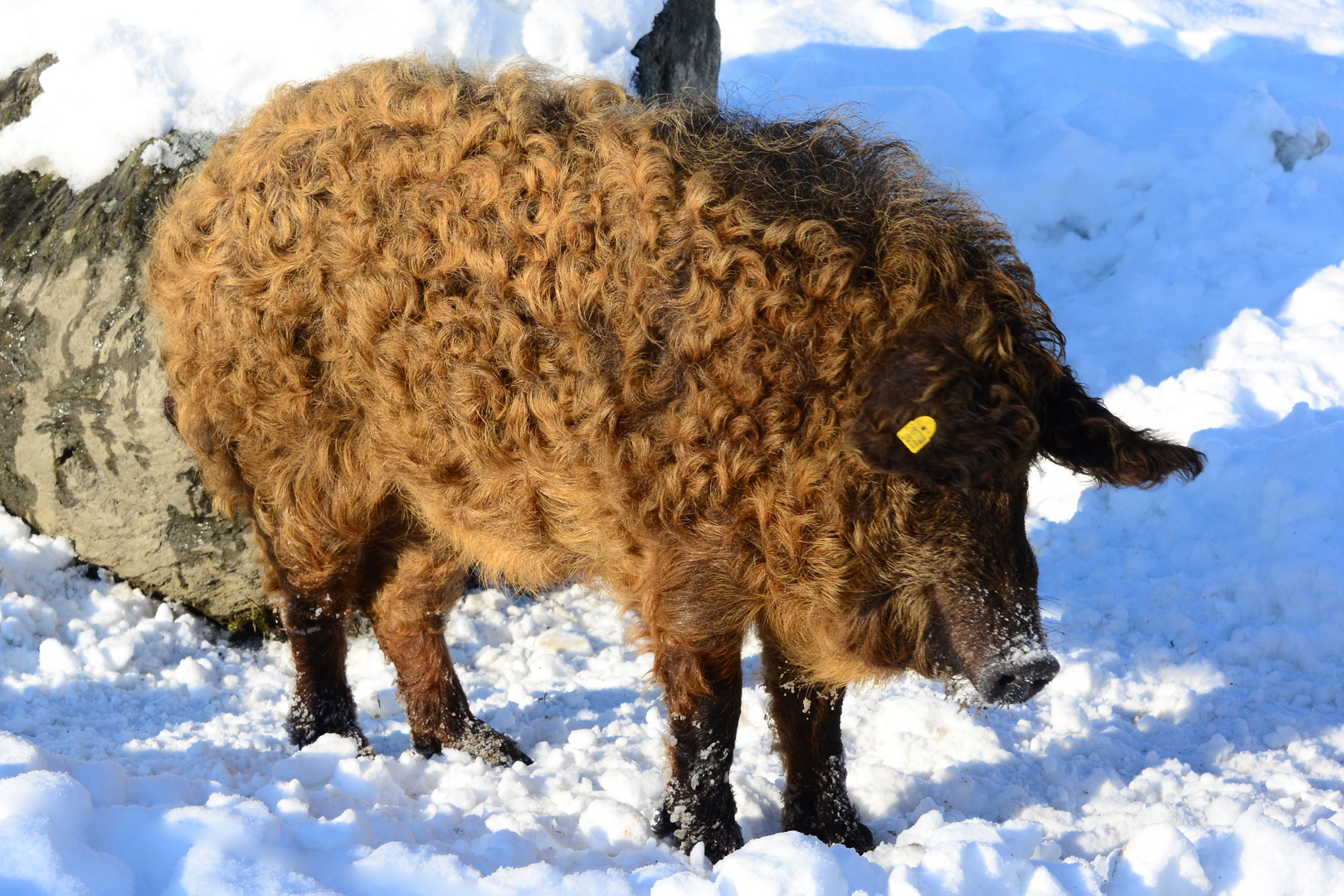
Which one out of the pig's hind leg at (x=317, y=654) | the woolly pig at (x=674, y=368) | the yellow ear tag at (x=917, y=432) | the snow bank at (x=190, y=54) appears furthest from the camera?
the snow bank at (x=190, y=54)

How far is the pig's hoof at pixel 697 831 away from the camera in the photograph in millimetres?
2689

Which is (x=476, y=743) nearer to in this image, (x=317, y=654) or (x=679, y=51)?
(x=317, y=654)

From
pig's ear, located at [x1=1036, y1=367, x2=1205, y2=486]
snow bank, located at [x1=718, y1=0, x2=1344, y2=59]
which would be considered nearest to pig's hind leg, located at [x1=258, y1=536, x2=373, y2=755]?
pig's ear, located at [x1=1036, y1=367, x2=1205, y2=486]

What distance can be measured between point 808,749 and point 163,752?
1.96 m

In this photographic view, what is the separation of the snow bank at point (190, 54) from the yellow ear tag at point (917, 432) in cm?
250

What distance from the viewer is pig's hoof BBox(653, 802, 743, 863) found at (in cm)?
269

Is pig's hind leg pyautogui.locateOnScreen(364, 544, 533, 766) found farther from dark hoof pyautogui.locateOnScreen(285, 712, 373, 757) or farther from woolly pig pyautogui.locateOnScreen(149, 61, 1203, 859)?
woolly pig pyautogui.locateOnScreen(149, 61, 1203, 859)

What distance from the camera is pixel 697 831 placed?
2.69 metres

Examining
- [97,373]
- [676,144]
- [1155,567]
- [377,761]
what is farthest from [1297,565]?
[97,373]

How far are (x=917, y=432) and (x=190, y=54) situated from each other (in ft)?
10.9

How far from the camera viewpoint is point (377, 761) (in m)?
2.77

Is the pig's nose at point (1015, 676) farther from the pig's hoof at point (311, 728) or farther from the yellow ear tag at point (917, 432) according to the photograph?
the pig's hoof at point (311, 728)

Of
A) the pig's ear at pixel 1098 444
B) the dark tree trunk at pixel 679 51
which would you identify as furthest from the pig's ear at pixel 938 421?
the dark tree trunk at pixel 679 51

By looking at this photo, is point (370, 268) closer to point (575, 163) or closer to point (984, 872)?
point (575, 163)
